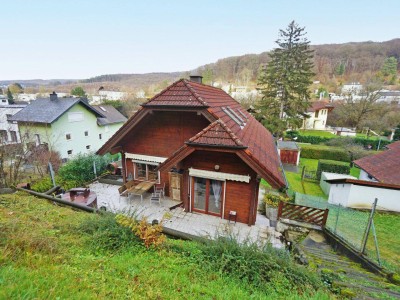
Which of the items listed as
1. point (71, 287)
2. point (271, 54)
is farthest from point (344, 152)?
point (71, 287)

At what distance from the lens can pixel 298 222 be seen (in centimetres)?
977

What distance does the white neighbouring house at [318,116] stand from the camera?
48.0 m

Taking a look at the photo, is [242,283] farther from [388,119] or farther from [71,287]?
[388,119]

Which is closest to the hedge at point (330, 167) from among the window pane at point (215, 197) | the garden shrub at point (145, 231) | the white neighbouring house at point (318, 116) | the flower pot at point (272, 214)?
the flower pot at point (272, 214)

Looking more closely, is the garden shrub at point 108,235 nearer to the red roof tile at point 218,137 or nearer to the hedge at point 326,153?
the red roof tile at point 218,137

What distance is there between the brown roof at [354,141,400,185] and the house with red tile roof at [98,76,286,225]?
9145 millimetres

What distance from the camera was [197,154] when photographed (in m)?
9.08

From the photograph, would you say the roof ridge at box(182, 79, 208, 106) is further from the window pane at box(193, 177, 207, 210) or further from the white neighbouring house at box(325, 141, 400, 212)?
the white neighbouring house at box(325, 141, 400, 212)

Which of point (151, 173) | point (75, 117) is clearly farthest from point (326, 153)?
point (75, 117)

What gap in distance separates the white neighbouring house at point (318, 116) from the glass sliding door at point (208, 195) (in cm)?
4553

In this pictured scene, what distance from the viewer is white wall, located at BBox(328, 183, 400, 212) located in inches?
476

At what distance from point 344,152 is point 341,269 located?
24668 millimetres

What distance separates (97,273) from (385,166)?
741 inches

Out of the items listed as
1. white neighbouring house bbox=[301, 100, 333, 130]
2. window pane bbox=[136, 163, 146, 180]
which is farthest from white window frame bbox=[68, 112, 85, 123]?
white neighbouring house bbox=[301, 100, 333, 130]
